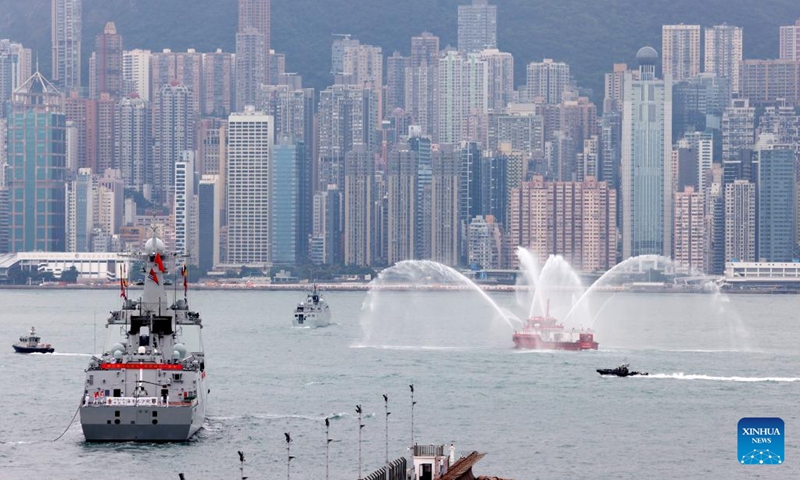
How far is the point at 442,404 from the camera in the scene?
79750mm

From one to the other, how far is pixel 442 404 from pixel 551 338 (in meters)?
32.3

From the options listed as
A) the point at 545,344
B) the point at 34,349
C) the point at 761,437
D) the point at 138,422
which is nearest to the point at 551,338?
the point at 545,344

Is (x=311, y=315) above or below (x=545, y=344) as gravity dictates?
above

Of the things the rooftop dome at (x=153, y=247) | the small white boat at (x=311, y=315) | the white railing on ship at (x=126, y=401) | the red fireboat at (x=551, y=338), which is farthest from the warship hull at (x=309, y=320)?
the white railing on ship at (x=126, y=401)

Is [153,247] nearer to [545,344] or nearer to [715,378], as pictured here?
[715,378]

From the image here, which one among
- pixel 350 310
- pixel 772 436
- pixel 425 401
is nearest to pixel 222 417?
pixel 425 401

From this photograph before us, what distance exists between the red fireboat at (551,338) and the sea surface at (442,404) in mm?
2125

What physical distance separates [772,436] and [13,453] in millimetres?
33479

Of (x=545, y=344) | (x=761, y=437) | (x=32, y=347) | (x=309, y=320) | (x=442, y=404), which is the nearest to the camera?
(x=761, y=437)

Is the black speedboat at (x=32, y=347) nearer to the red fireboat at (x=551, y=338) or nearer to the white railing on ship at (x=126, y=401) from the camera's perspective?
the red fireboat at (x=551, y=338)

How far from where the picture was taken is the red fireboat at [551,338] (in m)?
111

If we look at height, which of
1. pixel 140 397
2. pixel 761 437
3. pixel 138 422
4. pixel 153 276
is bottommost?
pixel 138 422

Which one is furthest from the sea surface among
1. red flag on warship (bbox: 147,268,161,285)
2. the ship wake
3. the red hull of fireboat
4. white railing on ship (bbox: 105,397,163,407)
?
red flag on warship (bbox: 147,268,161,285)

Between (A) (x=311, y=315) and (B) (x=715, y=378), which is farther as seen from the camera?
(A) (x=311, y=315)
